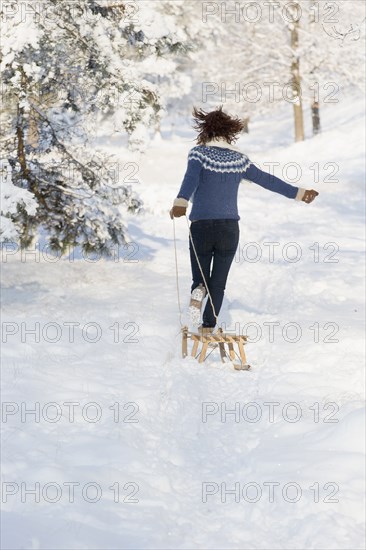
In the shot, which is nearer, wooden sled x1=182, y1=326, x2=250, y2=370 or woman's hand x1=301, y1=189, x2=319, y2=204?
wooden sled x1=182, y1=326, x2=250, y2=370

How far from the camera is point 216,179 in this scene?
259 inches

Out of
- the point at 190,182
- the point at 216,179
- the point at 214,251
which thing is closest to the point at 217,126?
the point at 216,179

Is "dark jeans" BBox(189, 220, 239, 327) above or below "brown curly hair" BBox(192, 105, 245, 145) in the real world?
below

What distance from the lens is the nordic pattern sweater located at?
647 cm

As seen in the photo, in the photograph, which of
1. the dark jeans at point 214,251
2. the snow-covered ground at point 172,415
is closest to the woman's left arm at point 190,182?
the dark jeans at point 214,251

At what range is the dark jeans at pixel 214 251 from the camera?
6.74m

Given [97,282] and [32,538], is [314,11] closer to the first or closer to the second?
[97,282]

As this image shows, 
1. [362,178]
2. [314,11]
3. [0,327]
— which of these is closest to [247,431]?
[0,327]

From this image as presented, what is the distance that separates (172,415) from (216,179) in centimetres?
234

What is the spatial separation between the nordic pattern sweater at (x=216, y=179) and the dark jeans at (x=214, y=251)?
0.31 ft

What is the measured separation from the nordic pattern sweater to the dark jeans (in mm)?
93

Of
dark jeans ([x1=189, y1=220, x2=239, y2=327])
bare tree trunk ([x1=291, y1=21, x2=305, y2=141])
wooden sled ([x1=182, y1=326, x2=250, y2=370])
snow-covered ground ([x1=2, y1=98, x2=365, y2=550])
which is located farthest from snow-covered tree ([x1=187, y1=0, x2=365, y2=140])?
wooden sled ([x1=182, y1=326, x2=250, y2=370])

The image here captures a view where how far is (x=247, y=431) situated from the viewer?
510 centimetres

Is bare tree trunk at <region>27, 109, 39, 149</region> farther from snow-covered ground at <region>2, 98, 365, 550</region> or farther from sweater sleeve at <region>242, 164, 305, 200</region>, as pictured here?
sweater sleeve at <region>242, 164, 305, 200</region>
